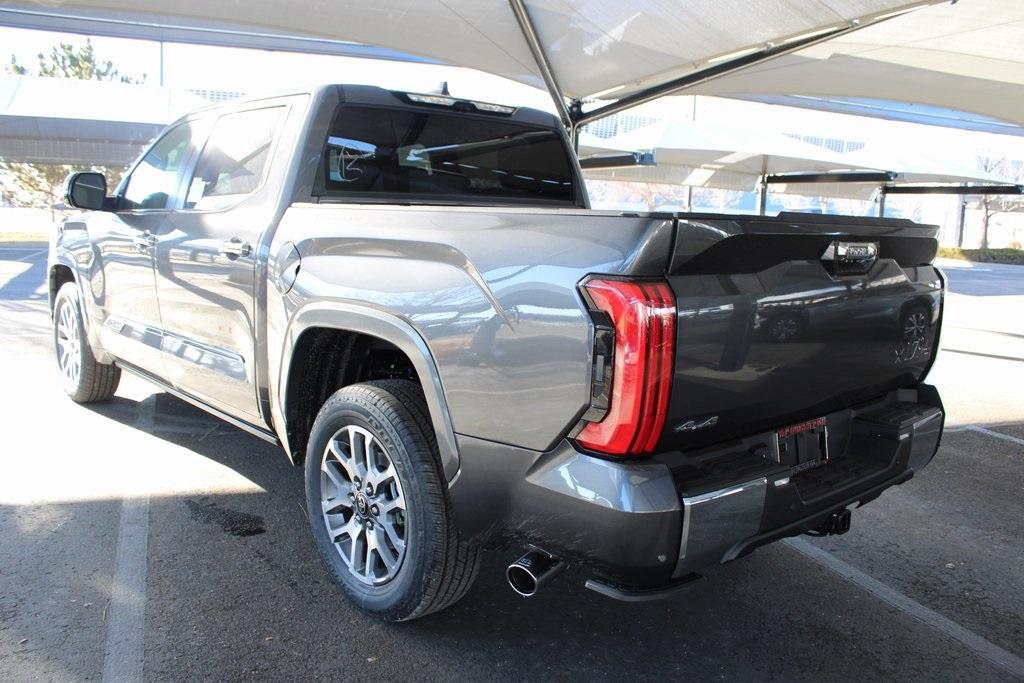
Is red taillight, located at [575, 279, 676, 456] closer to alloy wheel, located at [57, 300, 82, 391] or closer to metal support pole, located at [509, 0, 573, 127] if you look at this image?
alloy wheel, located at [57, 300, 82, 391]

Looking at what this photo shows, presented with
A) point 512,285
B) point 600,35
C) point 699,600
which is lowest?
point 699,600

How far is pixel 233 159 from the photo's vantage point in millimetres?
3855

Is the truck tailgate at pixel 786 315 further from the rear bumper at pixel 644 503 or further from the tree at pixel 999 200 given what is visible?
the tree at pixel 999 200

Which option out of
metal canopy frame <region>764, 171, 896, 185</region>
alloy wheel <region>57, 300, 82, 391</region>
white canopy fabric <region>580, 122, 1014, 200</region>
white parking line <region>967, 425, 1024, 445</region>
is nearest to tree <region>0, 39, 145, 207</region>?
white canopy fabric <region>580, 122, 1014, 200</region>

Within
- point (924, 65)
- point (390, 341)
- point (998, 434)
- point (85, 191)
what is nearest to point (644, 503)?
point (390, 341)

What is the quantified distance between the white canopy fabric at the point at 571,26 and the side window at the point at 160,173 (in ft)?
14.2

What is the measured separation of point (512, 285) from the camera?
229 cm

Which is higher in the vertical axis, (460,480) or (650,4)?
(650,4)

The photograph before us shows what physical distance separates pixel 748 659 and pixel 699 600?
44 centimetres

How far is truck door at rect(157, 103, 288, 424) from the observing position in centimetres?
343

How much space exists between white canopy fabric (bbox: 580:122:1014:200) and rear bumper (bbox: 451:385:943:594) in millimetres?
13024

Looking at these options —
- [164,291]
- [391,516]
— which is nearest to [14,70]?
[164,291]

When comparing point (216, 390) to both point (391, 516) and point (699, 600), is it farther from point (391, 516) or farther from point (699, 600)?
point (699, 600)

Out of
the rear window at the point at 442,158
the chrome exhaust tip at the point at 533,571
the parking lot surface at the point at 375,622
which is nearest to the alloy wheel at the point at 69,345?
the parking lot surface at the point at 375,622
